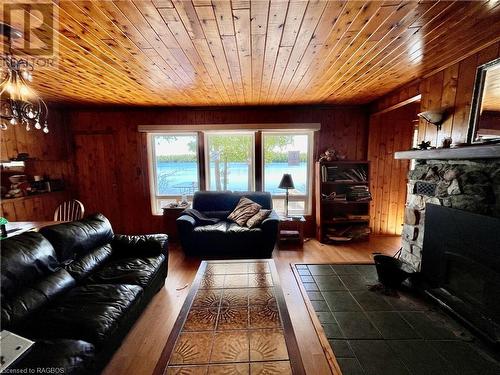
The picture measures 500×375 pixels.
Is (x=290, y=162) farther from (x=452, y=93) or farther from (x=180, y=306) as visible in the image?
(x=180, y=306)

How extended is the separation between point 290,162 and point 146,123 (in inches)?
108

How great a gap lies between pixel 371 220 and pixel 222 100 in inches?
135

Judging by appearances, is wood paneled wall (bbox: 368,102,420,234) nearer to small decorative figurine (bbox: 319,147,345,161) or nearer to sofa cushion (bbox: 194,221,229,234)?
small decorative figurine (bbox: 319,147,345,161)

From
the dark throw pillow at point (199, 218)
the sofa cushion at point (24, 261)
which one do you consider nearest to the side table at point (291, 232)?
the dark throw pillow at point (199, 218)

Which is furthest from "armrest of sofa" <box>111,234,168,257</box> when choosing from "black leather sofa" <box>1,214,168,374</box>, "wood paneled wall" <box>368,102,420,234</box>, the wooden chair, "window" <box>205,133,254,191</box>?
"wood paneled wall" <box>368,102,420,234</box>

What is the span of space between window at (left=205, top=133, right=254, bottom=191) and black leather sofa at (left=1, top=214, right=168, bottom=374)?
206 cm

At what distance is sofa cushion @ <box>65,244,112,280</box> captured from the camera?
75.6 inches

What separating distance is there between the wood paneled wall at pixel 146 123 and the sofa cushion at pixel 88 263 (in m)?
2.06

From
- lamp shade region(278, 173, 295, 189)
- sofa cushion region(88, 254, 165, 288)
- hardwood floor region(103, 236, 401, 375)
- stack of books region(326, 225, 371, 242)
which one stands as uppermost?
lamp shade region(278, 173, 295, 189)

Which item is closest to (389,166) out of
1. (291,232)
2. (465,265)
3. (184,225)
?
(291,232)

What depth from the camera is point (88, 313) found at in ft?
4.85

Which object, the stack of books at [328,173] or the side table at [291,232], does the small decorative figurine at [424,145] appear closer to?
the stack of books at [328,173]

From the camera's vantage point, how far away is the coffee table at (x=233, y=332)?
1.16 meters

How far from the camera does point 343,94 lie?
3221mm
